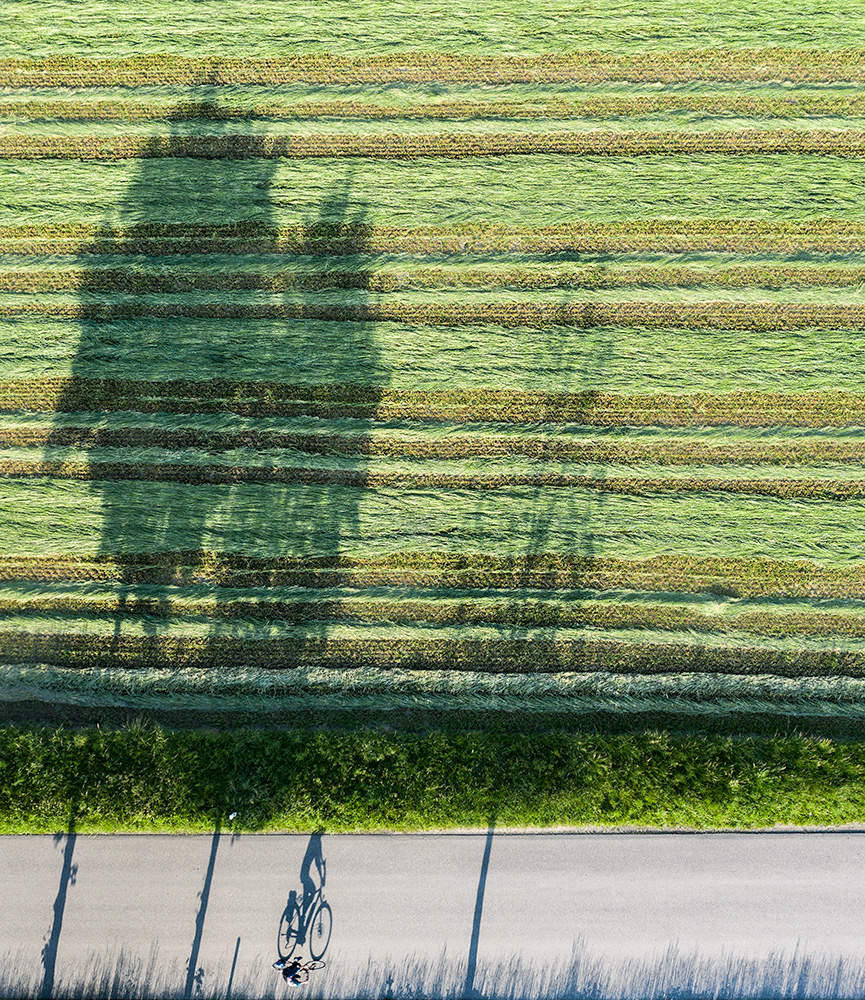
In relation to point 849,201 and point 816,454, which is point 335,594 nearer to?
point 816,454

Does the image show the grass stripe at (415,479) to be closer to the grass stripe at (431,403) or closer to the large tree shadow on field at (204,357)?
the large tree shadow on field at (204,357)

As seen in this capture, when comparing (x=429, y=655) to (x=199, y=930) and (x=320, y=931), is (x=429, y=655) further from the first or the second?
(x=199, y=930)

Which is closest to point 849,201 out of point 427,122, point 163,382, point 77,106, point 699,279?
point 699,279

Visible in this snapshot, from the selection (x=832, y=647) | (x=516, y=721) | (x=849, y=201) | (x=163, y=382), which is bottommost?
(x=516, y=721)

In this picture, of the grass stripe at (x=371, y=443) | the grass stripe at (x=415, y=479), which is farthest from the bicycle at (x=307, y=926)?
the grass stripe at (x=371, y=443)

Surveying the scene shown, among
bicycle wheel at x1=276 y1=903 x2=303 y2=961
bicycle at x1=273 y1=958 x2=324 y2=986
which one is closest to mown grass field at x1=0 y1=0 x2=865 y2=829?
bicycle wheel at x1=276 y1=903 x2=303 y2=961

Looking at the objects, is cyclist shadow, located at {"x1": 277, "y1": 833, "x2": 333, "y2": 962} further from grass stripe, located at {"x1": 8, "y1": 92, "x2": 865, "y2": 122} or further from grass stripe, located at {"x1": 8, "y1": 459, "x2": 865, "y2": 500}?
grass stripe, located at {"x1": 8, "y1": 92, "x2": 865, "y2": 122}

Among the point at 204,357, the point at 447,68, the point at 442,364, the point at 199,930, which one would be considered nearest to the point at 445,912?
the point at 199,930
